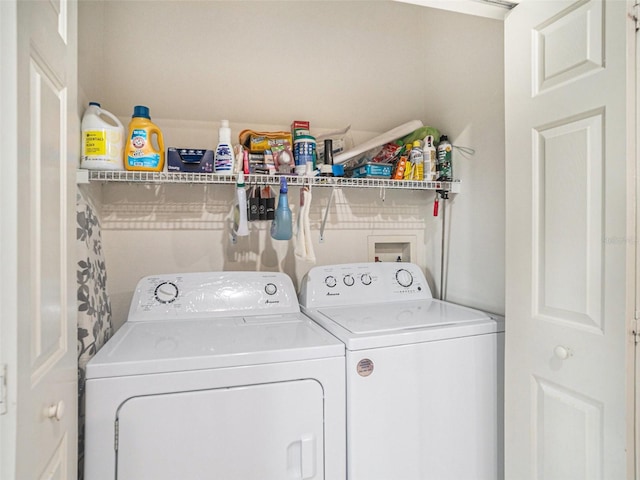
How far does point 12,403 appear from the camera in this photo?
2.18 ft

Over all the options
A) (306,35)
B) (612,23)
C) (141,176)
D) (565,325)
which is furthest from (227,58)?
(565,325)

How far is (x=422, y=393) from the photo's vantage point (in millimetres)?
1412

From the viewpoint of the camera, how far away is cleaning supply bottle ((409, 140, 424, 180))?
198 cm

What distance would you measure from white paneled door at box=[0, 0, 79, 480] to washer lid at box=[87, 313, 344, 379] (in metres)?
0.16

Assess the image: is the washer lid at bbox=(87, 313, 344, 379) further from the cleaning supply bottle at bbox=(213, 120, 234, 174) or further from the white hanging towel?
the cleaning supply bottle at bbox=(213, 120, 234, 174)

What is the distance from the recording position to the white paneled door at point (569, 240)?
1.00 meters

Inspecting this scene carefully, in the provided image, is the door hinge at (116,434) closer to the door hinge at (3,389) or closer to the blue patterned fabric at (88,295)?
the blue patterned fabric at (88,295)

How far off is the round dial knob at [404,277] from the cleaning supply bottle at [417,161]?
0.51 meters

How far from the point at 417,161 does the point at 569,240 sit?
971 millimetres

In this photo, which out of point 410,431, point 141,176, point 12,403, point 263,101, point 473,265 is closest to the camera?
point 12,403

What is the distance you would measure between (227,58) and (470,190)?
4.70ft

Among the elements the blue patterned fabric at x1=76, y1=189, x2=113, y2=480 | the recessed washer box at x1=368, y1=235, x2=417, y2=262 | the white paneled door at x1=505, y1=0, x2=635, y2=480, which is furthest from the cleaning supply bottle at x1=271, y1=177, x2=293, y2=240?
the white paneled door at x1=505, y1=0, x2=635, y2=480

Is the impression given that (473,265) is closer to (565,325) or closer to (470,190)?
(470,190)

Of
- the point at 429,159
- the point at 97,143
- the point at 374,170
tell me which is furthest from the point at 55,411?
the point at 429,159
